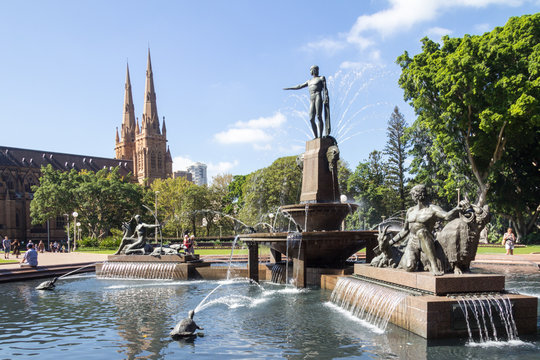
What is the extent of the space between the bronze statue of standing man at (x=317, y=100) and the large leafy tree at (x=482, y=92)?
49.2 feet

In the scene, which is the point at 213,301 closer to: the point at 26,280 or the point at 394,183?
the point at 26,280

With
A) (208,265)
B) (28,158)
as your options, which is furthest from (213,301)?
(28,158)

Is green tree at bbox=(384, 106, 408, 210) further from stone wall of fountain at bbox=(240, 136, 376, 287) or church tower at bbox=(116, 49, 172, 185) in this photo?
church tower at bbox=(116, 49, 172, 185)

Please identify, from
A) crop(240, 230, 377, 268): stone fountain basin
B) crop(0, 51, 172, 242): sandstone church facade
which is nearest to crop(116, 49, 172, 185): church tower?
crop(0, 51, 172, 242): sandstone church facade

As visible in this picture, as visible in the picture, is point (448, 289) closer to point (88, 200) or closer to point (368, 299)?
point (368, 299)

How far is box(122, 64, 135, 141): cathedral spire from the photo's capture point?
5561 inches

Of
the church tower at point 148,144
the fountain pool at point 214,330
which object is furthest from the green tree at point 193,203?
the church tower at point 148,144

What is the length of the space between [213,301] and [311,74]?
9595mm

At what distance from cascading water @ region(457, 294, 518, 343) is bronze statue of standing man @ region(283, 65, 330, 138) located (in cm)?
1017

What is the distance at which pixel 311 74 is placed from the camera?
1714 cm

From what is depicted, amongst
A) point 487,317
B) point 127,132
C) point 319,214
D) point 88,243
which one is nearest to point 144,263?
point 319,214

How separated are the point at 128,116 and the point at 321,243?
460ft

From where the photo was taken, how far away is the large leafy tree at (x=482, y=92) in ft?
88.9

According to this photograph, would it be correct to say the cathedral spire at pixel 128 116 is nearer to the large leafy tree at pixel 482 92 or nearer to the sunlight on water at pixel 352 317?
the large leafy tree at pixel 482 92
